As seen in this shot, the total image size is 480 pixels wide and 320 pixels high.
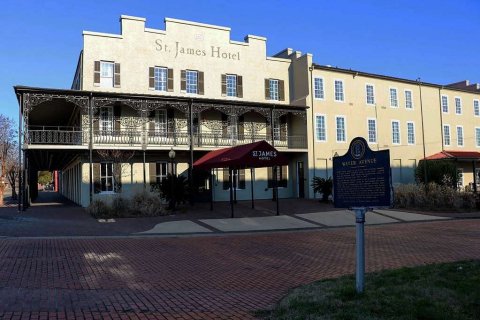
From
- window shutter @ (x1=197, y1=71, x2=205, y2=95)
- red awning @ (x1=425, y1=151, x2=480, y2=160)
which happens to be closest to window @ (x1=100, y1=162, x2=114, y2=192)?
window shutter @ (x1=197, y1=71, x2=205, y2=95)

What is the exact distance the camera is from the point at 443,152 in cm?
3788

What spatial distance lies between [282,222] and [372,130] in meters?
17.2

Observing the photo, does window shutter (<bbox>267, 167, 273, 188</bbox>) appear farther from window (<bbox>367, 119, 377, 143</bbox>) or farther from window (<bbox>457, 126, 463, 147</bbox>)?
window (<bbox>457, 126, 463, 147</bbox>)

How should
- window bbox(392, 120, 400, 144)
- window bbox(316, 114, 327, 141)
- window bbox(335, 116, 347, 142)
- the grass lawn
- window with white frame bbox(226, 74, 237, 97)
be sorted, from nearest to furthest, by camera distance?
the grass lawn
window with white frame bbox(226, 74, 237, 97)
window bbox(316, 114, 327, 141)
window bbox(335, 116, 347, 142)
window bbox(392, 120, 400, 144)

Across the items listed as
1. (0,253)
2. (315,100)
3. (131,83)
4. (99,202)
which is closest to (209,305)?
(0,253)

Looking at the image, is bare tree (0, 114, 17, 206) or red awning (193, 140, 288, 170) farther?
bare tree (0, 114, 17, 206)

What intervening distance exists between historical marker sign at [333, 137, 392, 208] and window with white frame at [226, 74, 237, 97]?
23.8 metres

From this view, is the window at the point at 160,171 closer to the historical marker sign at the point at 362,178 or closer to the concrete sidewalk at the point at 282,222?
the concrete sidewalk at the point at 282,222

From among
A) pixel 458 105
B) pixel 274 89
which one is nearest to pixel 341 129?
pixel 274 89

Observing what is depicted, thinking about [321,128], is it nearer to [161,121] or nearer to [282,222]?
[161,121]

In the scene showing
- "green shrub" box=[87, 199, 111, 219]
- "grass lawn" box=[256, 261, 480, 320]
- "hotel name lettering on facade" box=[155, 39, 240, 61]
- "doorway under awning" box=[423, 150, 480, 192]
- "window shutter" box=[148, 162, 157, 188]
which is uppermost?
"hotel name lettering on facade" box=[155, 39, 240, 61]

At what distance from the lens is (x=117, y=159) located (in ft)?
85.5

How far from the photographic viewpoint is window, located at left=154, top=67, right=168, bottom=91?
92.8 feet

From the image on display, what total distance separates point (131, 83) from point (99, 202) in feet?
29.4
